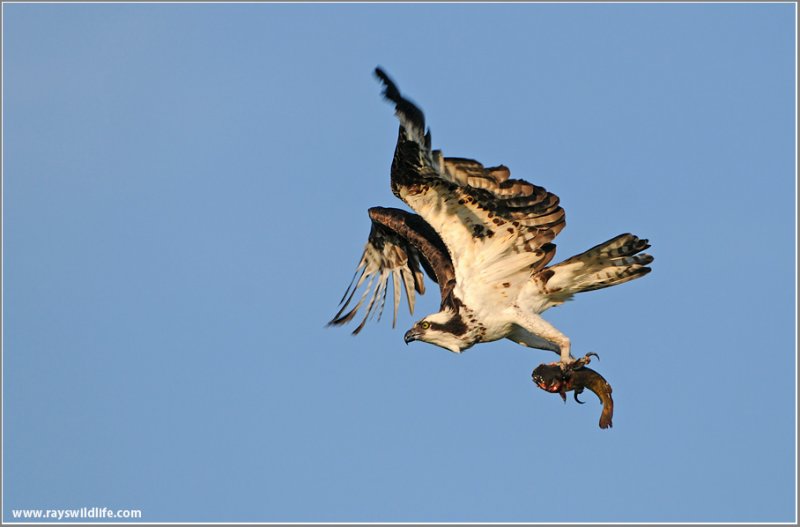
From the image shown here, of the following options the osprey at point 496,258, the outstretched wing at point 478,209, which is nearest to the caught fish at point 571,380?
the osprey at point 496,258

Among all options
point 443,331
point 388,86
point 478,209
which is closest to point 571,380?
point 443,331

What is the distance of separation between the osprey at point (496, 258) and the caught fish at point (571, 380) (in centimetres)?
8

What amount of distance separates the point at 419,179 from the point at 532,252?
5.92 feet

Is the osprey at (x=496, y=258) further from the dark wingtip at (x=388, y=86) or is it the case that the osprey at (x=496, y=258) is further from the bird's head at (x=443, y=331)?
the dark wingtip at (x=388, y=86)

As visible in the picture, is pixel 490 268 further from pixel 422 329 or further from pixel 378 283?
pixel 378 283

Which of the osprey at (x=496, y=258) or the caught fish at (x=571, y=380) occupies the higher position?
the osprey at (x=496, y=258)

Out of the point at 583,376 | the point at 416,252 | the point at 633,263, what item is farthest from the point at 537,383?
the point at 416,252

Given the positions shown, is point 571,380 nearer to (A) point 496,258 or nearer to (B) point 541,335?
(B) point 541,335

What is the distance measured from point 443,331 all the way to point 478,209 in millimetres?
1639

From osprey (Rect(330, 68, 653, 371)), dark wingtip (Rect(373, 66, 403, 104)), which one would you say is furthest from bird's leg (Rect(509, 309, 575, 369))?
dark wingtip (Rect(373, 66, 403, 104))

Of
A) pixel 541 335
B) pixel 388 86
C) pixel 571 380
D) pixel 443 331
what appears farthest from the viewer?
pixel 443 331

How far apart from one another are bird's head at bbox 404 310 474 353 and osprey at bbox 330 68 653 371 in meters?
0.01

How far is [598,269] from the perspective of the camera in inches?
760

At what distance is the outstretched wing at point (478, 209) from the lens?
18.3 m
